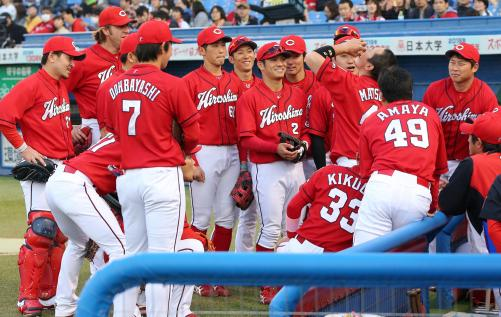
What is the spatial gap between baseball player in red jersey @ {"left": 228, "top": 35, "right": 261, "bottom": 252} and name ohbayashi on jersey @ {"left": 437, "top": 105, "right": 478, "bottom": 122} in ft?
4.71

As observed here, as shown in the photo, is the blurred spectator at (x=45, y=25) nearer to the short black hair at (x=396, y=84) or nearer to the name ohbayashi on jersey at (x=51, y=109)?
the name ohbayashi on jersey at (x=51, y=109)

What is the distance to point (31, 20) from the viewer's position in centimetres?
1792

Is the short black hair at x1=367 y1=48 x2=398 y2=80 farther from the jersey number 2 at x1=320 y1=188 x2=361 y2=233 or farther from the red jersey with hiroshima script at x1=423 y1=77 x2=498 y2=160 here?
the jersey number 2 at x1=320 y1=188 x2=361 y2=233

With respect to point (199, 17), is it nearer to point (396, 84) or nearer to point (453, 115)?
point (453, 115)

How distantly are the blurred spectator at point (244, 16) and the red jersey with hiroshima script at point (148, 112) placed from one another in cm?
953

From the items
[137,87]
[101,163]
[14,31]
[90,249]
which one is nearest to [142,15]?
[14,31]

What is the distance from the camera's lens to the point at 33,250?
5840 mm

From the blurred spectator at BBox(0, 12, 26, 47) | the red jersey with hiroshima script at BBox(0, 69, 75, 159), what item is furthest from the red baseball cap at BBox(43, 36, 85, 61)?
the blurred spectator at BBox(0, 12, 26, 47)

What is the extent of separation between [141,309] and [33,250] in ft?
2.65

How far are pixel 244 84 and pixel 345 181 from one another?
6.86ft

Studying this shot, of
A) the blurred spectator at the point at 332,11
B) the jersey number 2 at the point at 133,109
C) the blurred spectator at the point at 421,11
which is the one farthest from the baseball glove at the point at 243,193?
the blurred spectator at the point at 332,11

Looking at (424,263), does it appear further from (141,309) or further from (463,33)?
(463,33)

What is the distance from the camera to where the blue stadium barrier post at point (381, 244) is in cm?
227

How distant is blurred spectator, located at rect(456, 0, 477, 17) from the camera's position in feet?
39.7
